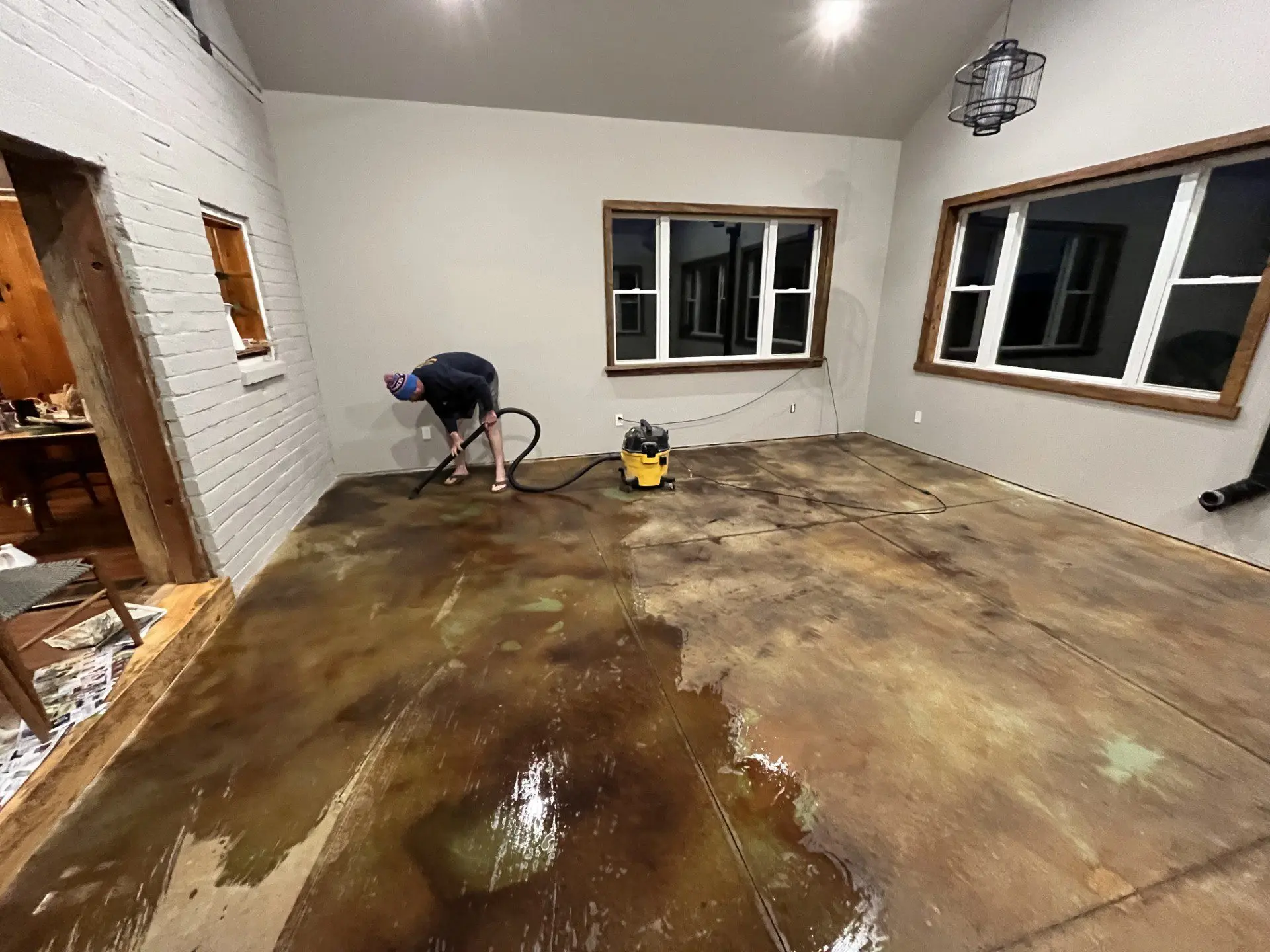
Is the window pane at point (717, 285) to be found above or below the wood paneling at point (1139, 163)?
below

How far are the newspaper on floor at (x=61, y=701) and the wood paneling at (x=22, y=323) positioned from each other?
129 inches

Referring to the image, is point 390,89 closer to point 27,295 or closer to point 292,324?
point 292,324

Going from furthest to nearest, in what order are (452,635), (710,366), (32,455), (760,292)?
(760,292) → (710,366) → (32,455) → (452,635)

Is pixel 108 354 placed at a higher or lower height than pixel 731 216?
lower

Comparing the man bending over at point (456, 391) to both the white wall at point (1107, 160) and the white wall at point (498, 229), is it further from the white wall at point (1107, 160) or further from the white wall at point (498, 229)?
the white wall at point (1107, 160)

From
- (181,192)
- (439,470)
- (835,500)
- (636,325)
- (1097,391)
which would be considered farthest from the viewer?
(636,325)

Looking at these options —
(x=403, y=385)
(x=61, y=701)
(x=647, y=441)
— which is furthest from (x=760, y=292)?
(x=61, y=701)

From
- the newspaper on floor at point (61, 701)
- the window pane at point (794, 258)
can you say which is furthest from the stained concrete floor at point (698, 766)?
the window pane at point (794, 258)

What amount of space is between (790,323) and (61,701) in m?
5.57

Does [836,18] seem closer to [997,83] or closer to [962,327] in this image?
[997,83]

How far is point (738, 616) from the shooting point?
2404 mm

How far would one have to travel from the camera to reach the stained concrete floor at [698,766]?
1.24 meters

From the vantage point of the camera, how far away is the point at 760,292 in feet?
16.7

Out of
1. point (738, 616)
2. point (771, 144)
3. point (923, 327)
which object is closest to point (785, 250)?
point (771, 144)
